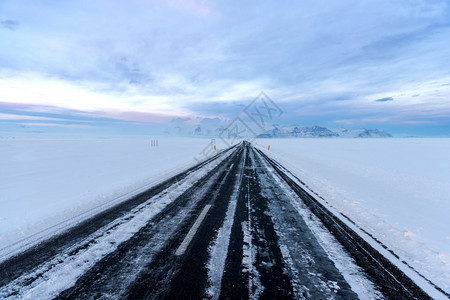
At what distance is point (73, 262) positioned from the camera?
3.12 m

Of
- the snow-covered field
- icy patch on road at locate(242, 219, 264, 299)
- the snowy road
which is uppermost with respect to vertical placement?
icy patch on road at locate(242, 219, 264, 299)

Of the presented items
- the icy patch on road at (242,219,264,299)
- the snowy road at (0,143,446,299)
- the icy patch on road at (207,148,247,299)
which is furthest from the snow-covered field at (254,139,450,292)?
the icy patch on road at (207,148,247,299)

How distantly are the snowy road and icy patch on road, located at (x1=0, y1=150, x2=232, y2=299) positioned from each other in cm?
1

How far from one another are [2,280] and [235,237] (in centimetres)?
334

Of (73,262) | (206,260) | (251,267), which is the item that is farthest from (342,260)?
(73,262)

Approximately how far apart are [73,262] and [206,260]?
1.99 m

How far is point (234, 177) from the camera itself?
32.1ft

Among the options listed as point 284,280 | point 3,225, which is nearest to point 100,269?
point 284,280

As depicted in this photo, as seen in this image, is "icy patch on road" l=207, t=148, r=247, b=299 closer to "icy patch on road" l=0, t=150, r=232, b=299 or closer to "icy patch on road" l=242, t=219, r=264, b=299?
"icy patch on road" l=242, t=219, r=264, b=299

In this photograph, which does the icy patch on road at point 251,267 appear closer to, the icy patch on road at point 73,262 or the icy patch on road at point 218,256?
the icy patch on road at point 218,256

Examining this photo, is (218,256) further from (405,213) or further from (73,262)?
(405,213)

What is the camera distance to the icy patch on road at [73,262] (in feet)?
8.37

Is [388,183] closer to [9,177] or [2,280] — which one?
[2,280]

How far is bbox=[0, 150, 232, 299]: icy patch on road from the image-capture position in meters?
2.55
